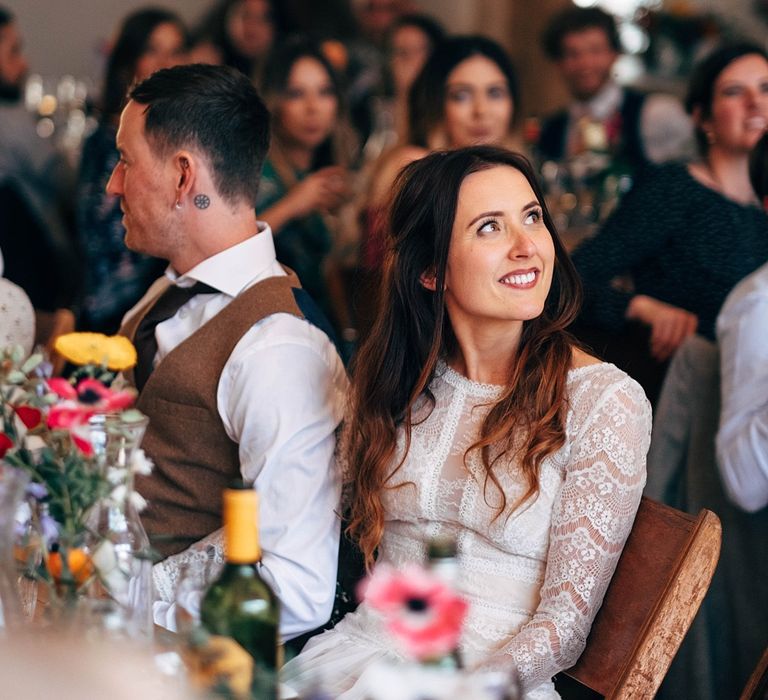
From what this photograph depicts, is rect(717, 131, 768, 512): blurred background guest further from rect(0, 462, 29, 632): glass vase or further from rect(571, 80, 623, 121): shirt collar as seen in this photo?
rect(571, 80, 623, 121): shirt collar

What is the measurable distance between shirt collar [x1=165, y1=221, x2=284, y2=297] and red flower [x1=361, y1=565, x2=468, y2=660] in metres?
1.24

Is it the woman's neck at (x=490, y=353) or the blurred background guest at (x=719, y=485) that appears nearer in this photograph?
the woman's neck at (x=490, y=353)

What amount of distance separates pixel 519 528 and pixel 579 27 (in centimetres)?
342

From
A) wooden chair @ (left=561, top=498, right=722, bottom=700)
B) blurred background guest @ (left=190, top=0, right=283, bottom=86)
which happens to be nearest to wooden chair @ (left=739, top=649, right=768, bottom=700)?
wooden chair @ (left=561, top=498, right=722, bottom=700)

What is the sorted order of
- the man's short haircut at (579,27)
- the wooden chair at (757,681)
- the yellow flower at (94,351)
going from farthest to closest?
the man's short haircut at (579,27), the wooden chair at (757,681), the yellow flower at (94,351)

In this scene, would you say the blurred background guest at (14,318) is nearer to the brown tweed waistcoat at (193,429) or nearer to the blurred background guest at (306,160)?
the brown tweed waistcoat at (193,429)

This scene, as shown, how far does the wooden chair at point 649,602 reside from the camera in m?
1.43

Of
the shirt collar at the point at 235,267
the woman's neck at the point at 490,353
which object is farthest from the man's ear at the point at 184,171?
the woman's neck at the point at 490,353

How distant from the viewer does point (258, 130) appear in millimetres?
2053

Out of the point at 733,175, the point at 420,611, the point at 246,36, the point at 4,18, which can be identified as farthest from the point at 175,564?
the point at 246,36

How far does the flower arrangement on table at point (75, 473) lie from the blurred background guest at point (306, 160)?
7.32 feet

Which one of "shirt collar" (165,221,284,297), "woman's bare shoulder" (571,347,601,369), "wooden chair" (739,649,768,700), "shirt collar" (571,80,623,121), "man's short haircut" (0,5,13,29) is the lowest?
"wooden chair" (739,649,768,700)

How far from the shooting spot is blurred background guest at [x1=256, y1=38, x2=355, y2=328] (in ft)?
11.5

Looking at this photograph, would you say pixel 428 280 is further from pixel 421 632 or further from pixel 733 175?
pixel 733 175
